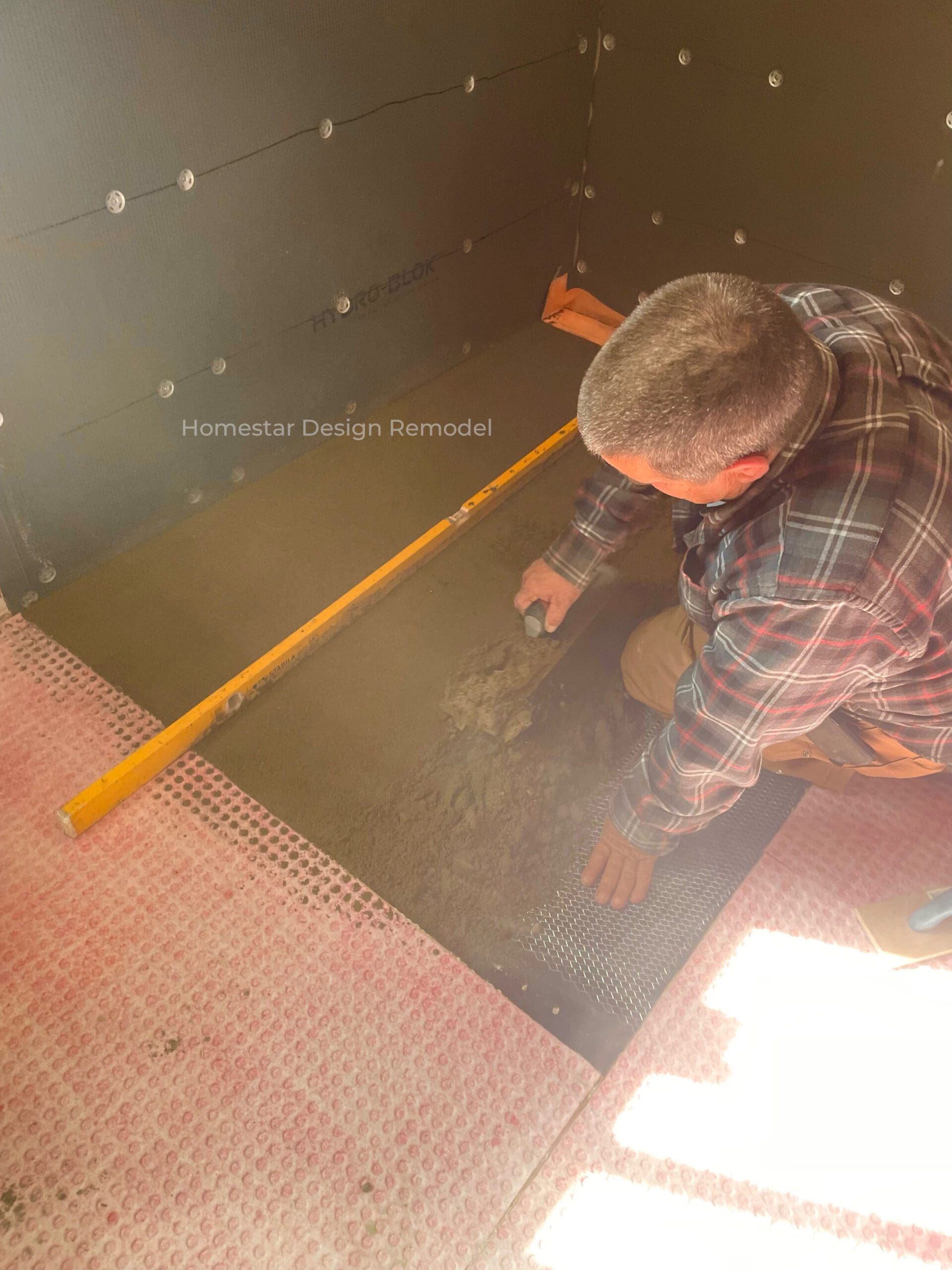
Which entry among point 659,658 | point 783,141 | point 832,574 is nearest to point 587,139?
point 783,141

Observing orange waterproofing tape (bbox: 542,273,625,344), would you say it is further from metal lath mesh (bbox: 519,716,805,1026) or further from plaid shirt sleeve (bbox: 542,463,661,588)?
metal lath mesh (bbox: 519,716,805,1026)

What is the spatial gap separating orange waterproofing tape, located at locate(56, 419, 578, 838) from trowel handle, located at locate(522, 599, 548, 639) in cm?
30

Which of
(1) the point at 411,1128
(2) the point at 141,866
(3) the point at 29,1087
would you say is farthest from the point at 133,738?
(1) the point at 411,1128

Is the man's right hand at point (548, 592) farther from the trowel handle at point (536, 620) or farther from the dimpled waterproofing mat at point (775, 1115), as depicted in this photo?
the dimpled waterproofing mat at point (775, 1115)

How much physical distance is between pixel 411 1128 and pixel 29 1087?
1.79 feet

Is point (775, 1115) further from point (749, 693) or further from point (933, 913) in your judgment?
point (749, 693)

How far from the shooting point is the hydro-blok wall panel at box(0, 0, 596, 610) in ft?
4.64

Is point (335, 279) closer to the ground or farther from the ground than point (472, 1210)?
farther from the ground

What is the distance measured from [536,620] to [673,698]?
1.23 feet

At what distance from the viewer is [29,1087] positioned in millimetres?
1220

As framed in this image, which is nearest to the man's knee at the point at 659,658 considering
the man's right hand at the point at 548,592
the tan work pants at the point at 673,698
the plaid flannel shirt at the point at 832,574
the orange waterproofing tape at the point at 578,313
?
the tan work pants at the point at 673,698

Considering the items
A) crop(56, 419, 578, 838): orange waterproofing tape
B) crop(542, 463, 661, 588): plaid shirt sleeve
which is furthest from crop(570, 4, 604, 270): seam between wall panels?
crop(542, 463, 661, 588): plaid shirt sleeve

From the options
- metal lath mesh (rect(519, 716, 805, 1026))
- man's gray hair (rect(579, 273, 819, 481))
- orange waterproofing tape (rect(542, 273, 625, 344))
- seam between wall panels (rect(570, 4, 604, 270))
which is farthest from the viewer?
orange waterproofing tape (rect(542, 273, 625, 344))

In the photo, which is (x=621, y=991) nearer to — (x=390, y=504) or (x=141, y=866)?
(x=141, y=866)
